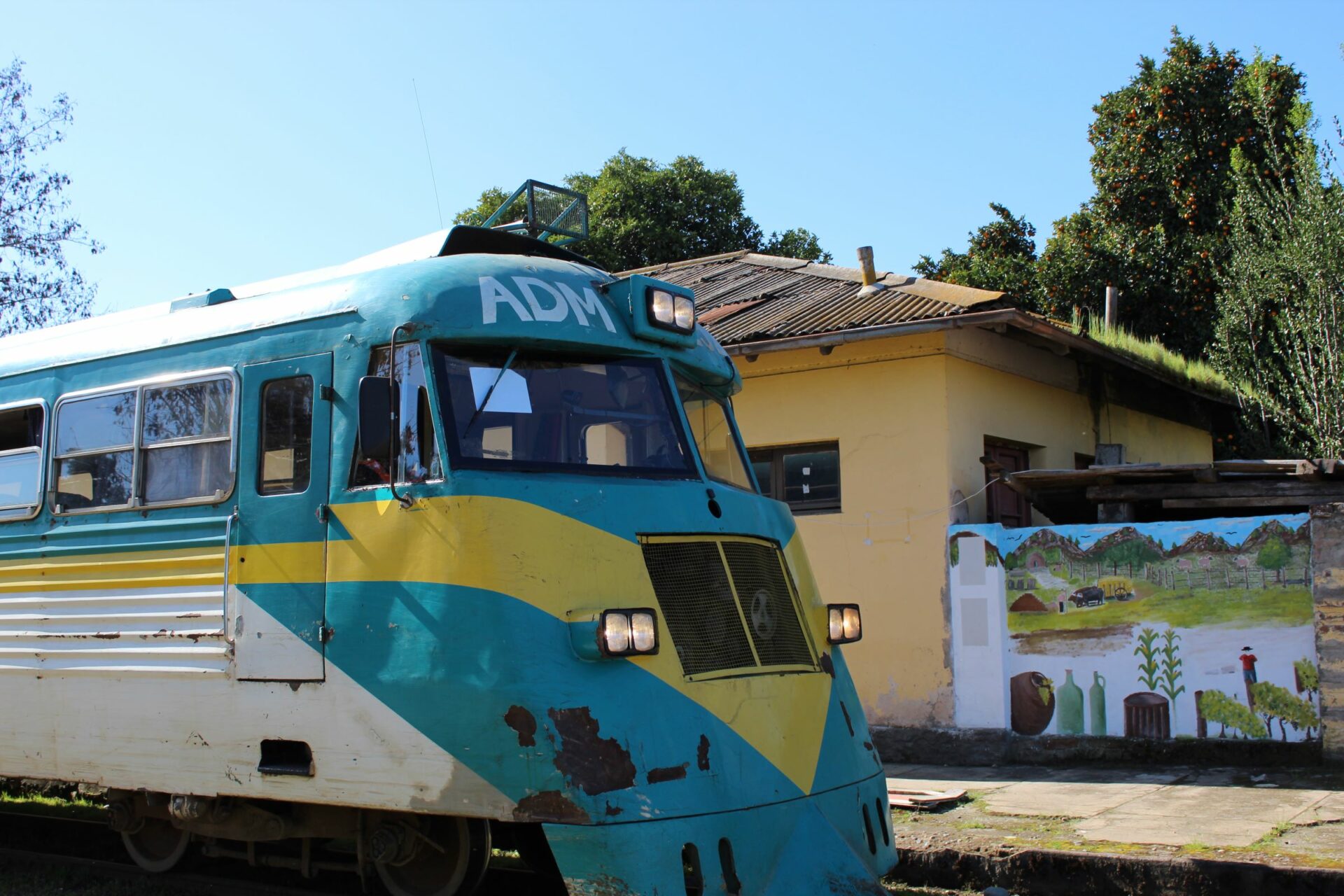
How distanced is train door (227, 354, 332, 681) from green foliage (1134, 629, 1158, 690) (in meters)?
7.39

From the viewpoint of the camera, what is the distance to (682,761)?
505 centimetres

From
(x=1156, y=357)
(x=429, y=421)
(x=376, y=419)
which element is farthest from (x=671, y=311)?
(x=1156, y=357)

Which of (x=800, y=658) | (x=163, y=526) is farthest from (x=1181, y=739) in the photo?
(x=163, y=526)

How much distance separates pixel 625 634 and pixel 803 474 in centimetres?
720

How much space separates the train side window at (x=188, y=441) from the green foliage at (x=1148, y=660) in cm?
766

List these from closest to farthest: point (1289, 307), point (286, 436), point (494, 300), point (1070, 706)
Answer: point (494, 300), point (286, 436), point (1070, 706), point (1289, 307)

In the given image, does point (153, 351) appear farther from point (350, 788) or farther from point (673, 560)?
point (673, 560)

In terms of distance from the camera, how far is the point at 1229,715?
391 inches

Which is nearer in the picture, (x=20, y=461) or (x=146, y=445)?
(x=146, y=445)

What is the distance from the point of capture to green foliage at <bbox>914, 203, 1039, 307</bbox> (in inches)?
941

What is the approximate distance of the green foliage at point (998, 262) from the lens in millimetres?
23906

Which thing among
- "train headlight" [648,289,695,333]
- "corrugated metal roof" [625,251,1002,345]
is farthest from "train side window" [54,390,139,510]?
"corrugated metal roof" [625,251,1002,345]

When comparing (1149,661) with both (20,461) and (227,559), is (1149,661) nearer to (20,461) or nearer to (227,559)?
(227,559)

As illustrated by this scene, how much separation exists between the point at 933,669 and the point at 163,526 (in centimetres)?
707
